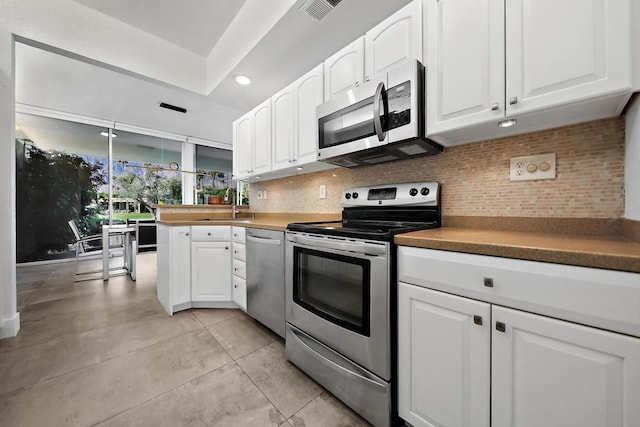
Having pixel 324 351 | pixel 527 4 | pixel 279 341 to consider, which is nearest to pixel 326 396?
pixel 324 351

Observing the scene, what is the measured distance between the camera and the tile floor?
1164mm

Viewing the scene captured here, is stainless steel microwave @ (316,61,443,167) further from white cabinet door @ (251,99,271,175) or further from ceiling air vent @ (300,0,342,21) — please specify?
white cabinet door @ (251,99,271,175)

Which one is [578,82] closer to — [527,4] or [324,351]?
[527,4]

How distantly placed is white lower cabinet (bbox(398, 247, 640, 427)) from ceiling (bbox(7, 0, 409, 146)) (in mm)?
1805

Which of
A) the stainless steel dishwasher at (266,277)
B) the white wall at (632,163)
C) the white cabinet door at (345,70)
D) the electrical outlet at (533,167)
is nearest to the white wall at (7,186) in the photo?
the stainless steel dishwasher at (266,277)

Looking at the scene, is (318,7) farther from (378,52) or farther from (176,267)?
(176,267)

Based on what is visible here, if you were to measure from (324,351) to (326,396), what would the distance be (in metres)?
0.23

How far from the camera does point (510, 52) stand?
3.29 feet

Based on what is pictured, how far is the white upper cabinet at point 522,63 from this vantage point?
834 millimetres

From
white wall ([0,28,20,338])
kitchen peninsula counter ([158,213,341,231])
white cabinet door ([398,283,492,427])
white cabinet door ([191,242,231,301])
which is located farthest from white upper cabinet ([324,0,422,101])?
white wall ([0,28,20,338])

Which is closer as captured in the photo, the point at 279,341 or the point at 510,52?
the point at 510,52

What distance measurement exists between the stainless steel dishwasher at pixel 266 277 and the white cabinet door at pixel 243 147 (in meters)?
0.93

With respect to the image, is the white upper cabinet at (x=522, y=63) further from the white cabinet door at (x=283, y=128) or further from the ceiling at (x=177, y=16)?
the ceiling at (x=177, y=16)

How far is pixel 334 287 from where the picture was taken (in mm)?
1311
